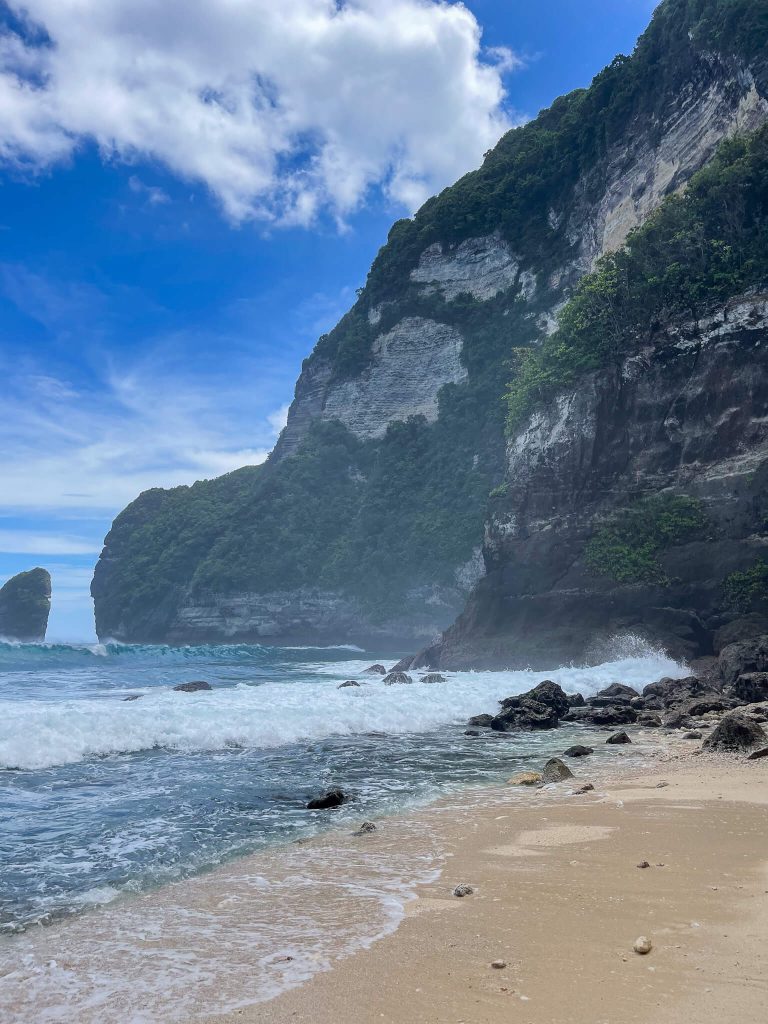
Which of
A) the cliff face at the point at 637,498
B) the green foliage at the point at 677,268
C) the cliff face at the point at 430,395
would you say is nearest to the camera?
the cliff face at the point at 637,498

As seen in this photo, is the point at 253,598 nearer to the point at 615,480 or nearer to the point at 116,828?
the point at 615,480

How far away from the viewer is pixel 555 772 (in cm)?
923

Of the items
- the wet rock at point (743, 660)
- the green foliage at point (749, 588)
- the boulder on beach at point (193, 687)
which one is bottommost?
the boulder on beach at point (193, 687)

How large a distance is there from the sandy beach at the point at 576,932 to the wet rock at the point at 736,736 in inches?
133

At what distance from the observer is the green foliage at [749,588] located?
24.1 metres

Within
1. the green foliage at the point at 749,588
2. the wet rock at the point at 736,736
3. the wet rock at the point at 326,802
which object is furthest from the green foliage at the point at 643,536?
the wet rock at the point at 326,802

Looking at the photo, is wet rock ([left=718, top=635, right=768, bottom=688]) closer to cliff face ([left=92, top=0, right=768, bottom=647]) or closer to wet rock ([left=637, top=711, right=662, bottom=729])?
wet rock ([left=637, top=711, right=662, bottom=729])

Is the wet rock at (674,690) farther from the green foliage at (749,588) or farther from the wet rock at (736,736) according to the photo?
the wet rock at (736,736)

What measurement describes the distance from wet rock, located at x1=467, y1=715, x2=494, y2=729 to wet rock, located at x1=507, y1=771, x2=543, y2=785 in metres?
6.03

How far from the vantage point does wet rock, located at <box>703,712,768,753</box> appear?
33.3ft

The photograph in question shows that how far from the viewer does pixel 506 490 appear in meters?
35.3

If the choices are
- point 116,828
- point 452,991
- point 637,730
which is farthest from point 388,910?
point 637,730

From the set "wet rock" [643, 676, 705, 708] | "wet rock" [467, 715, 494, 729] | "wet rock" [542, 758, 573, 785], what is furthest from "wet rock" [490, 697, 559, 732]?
"wet rock" [542, 758, 573, 785]

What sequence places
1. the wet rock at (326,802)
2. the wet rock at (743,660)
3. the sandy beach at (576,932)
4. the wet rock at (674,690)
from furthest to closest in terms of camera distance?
the wet rock at (743,660) < the wet rock at (674,690) < the wet rock at (326,802) < the sandy beach at (576,932)
